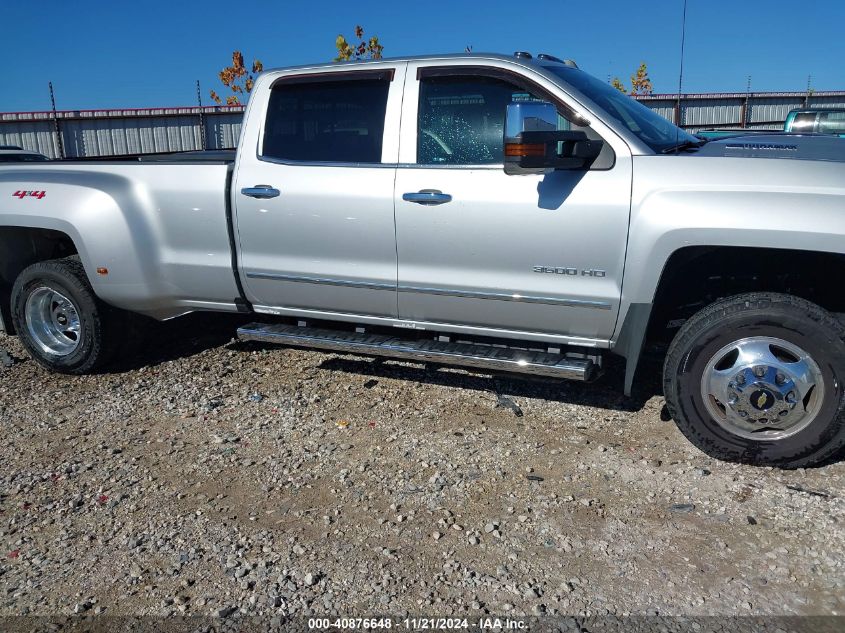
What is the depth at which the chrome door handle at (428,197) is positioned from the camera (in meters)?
4.06

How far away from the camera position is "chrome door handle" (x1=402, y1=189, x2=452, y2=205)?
160 inches

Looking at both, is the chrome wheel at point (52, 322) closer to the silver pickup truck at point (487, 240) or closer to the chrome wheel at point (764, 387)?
the silver pickup truck at point (487, 240)

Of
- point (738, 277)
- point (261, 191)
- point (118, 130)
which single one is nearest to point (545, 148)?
point (738, 277)

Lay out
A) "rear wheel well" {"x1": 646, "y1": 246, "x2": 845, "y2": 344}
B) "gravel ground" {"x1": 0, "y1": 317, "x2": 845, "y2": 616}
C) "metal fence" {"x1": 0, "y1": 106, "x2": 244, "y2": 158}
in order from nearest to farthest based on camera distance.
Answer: "gravel ground" {"x1": 0, "y1": 317, "x2": 845, "y2": 616}, "rear wheel well" {"x1": 646, "y1": 246, "x2": 845, "y2": 344}, "metal fence" {"x1": 0, "y1": 106, "x2": 244, "y2": 158}

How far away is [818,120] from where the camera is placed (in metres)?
11.0

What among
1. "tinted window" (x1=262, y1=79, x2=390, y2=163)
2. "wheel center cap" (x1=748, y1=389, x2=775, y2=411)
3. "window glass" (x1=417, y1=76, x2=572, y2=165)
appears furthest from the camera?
"tinted window" (x1=262, y1=79, x2=390, y2=163)

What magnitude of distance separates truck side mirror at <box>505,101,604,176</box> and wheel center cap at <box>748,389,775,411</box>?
1413mm

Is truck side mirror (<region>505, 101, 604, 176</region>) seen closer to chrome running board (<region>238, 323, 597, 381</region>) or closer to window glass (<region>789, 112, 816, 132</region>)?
chrome running board (<region>238, 323, 597, 381</region>)

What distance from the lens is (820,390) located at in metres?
3.53

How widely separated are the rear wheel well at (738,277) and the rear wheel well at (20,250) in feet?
13.9

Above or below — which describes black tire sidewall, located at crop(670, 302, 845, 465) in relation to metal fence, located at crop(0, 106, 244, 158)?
below

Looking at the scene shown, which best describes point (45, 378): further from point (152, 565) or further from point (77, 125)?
point (77, 125)

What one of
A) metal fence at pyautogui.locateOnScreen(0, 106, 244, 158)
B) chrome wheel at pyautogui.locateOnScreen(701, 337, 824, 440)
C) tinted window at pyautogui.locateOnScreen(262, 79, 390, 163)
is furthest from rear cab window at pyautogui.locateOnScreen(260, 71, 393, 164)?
metal fence at pyautogui.locateOnScreen(0, 106, 244, 158)

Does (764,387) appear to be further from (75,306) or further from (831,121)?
(831,121)
